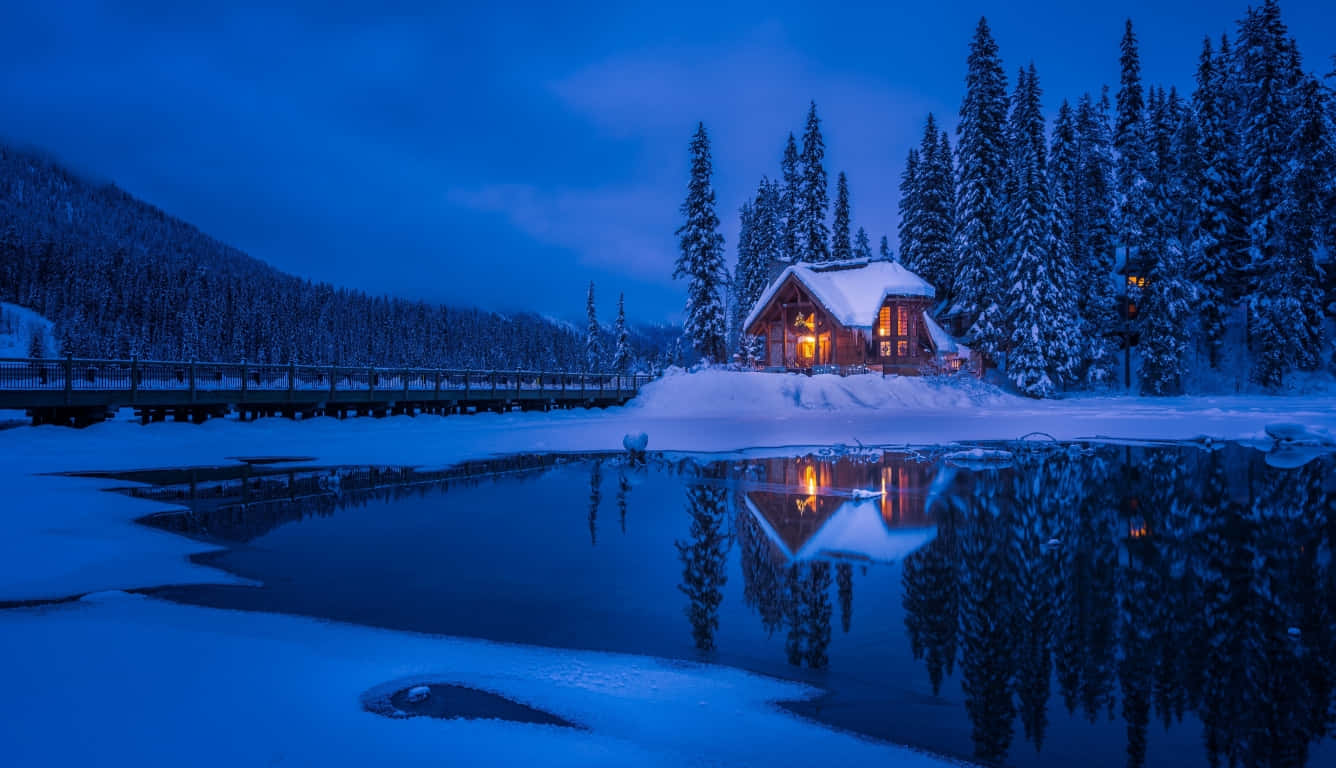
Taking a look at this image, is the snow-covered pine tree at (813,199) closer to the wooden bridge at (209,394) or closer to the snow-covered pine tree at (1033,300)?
the snow-covered pine tree at (1033,300)

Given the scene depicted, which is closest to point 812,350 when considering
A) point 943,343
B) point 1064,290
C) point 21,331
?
point 943,343

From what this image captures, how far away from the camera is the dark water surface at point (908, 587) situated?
5.15 metres

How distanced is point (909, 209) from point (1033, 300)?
22.8 metres

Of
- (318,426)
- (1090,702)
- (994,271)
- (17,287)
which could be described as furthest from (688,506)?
(17,287)

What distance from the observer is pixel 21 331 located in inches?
4301

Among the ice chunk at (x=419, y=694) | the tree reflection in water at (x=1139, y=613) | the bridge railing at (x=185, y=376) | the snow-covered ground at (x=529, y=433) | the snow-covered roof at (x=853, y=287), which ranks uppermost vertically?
the snow-covered roof at (x=853, y=287)

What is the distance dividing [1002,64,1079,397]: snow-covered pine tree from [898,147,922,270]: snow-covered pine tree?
13.6 m

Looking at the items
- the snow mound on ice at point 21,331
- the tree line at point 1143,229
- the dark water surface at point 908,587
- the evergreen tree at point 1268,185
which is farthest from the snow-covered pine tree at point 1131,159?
the snow mound on ice at point 21,331

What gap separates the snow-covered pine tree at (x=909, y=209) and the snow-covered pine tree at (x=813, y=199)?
8.01 meters

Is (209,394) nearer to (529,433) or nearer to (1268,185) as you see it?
(529,433)

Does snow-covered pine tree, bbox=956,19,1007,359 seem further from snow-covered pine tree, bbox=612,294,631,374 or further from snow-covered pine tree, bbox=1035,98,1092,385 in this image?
snow-covered pine tree, bbox=612,294,631,374

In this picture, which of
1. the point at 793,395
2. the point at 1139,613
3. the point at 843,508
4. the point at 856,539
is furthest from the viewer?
the point at 793,395

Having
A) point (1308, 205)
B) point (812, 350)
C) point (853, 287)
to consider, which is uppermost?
point (1308, 205)

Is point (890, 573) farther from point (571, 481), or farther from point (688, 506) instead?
point (571, 481)
